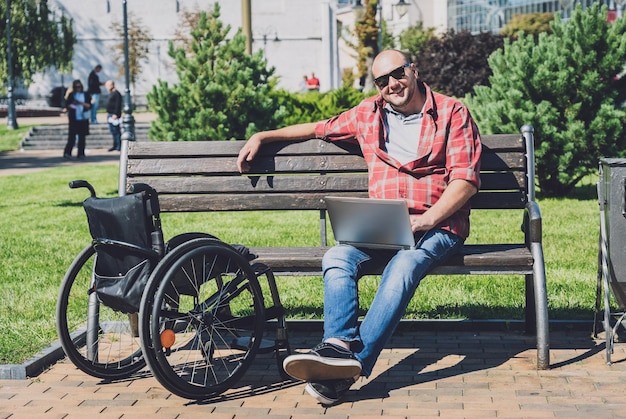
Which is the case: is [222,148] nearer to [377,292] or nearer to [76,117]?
[377,292]

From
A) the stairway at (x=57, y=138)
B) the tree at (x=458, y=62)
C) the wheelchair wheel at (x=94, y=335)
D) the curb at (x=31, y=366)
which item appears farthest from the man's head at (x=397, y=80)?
the tree at (x=458, y=62)

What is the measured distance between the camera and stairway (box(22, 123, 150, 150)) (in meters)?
29.6

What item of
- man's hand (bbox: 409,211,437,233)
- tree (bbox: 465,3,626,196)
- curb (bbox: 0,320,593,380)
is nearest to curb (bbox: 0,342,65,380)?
curb (bbox: 0,320,593,380)

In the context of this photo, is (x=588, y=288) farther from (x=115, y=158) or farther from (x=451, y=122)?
(x=115, y=158)

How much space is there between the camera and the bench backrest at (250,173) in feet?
19.7

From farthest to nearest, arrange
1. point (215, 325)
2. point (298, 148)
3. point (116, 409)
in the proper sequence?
1. point (298, 148)
2. point (215, 325)
3. point (116, 409)

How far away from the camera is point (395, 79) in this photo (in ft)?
17.5

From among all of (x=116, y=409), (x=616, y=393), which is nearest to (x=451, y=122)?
(x=616, y=393)

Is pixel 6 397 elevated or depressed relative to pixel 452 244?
depressed

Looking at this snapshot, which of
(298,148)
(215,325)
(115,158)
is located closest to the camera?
(215,325)

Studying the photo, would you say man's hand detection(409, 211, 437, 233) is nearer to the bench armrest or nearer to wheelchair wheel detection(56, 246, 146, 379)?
the bench armrest

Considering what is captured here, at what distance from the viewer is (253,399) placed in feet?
15.7

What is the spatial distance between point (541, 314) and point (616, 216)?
714 millimetres

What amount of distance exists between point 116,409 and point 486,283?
135 inches
